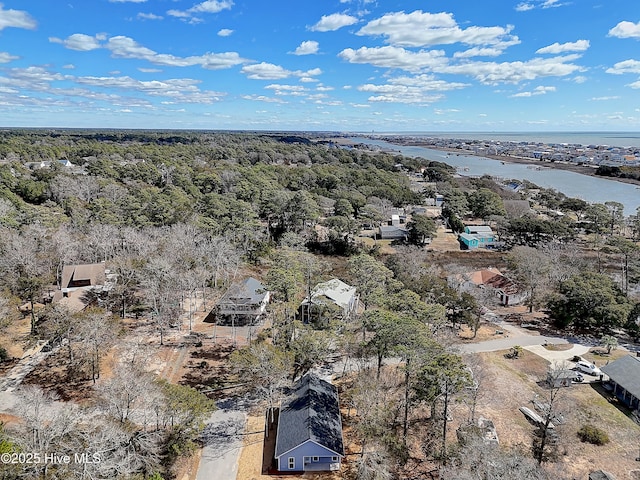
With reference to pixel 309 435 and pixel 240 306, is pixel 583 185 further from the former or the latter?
pixel 309 435

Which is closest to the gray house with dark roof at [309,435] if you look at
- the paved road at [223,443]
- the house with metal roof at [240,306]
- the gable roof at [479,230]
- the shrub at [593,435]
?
the paved road at [223,443]

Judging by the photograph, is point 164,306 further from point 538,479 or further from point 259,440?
point 538,479

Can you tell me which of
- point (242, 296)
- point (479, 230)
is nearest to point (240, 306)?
point (242, 296)

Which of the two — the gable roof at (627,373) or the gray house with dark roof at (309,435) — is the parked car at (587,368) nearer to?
the gable roof at (627,373)

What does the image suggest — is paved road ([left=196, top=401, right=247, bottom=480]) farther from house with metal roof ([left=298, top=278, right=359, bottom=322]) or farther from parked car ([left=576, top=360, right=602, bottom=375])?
parked car ([left=576, top=360, right=602, bottom=375])

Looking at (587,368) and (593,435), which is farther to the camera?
(587,368)

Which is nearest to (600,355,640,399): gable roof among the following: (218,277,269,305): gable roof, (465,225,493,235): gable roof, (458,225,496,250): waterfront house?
(218,277,269,305): gable roof

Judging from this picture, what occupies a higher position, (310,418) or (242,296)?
(242,296)
